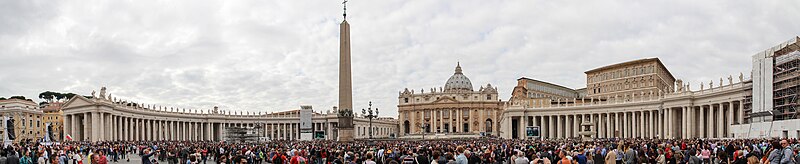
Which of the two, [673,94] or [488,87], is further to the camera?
[488,87]

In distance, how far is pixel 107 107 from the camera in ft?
243

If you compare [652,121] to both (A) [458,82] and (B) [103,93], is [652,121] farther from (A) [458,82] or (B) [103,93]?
(A) [458,82]

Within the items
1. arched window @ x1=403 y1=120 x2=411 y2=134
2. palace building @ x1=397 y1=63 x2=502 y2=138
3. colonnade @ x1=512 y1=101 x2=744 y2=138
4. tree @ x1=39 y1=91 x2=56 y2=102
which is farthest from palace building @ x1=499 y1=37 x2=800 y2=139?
tree @ x1=39 y1=91 x2=56 y2=102

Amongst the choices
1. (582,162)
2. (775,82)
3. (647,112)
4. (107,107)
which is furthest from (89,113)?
(582,162)

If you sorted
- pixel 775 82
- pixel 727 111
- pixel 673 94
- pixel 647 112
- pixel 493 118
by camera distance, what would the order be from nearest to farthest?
pixel 775 82
pixel 727 111
pixel 673 94
pixel 647 112
pixel 493 118

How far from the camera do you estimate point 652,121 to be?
69.8 meters

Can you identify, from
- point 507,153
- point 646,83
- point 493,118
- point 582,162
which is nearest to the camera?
→ point 582,162

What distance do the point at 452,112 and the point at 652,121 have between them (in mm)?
59187

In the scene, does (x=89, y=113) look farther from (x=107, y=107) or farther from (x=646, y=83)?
(x=646, y=83)

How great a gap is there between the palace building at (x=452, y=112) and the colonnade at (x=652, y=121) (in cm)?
3148

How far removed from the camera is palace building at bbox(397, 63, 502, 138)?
126 m

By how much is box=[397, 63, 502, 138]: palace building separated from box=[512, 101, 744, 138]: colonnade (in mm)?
31478

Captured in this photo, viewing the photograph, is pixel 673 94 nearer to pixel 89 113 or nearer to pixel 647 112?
pixel 647 112

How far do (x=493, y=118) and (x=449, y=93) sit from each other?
9.71 metres
